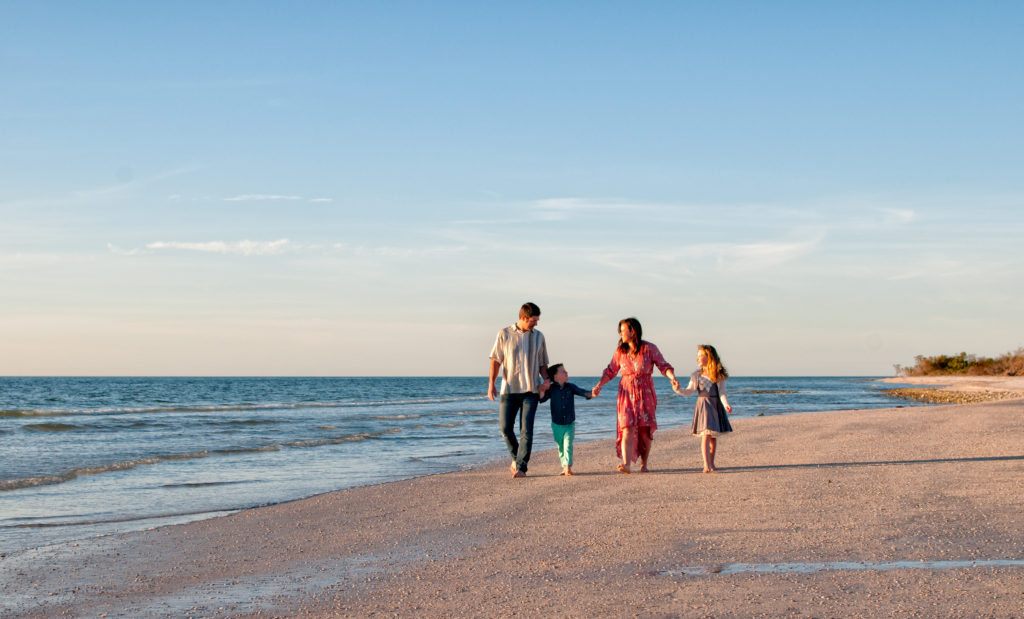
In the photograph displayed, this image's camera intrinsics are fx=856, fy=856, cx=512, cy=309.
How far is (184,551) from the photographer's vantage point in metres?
6.44

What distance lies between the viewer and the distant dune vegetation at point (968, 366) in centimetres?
6888

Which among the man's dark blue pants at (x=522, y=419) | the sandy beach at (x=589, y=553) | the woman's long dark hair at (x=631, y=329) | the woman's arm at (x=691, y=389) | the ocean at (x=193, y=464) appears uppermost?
the woman's long dark hair at (x=631, y=329)

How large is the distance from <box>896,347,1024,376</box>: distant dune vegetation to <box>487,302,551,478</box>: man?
68808mm

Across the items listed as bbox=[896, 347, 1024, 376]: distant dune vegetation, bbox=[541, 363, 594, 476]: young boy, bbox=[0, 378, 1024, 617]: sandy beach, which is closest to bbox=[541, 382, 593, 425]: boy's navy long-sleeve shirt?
bbox=[541, 363, 594, 476]: young boy

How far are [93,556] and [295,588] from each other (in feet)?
7.01

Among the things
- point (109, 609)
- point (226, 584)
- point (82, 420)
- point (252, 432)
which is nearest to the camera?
point (109, 609)

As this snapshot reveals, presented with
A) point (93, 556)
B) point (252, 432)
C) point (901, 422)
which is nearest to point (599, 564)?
point (93, 556)

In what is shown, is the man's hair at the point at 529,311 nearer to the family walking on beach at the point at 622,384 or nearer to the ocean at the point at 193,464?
the family walking on beach at the point at 622,384

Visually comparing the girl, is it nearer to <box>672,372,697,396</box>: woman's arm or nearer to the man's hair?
<box>672,372,697,396</box>: woman's arm

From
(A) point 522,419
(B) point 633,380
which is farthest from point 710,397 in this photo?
(A) point 522,419

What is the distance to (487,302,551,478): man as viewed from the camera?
984 cm

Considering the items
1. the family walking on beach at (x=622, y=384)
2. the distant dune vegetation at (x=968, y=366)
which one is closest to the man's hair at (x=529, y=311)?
the family walking on beach at (x=622, y=384)

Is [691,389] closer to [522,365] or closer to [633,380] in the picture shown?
[633,380]

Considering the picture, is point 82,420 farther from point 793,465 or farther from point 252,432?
point 793,465
